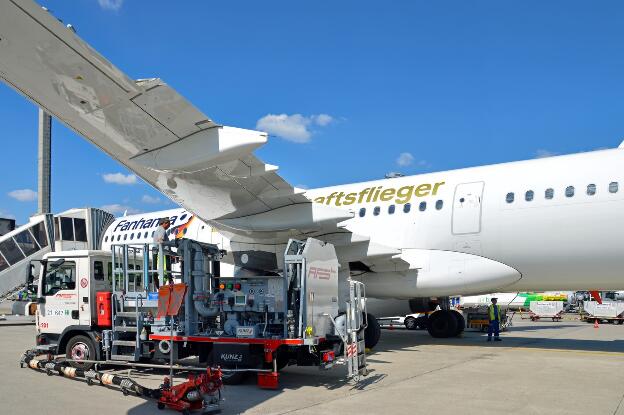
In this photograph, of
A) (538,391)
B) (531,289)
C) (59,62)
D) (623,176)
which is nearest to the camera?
(59,62)

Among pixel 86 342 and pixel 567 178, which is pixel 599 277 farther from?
pixel 86 342

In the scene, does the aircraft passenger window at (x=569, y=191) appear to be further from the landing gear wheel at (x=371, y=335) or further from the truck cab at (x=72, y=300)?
the truck cab at (x=72, y=300)

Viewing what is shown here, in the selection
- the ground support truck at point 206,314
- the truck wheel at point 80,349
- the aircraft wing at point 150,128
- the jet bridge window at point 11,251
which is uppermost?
the aircraft wing at point 150,128

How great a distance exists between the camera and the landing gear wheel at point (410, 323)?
2275 centimetres

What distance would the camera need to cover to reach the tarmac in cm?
763

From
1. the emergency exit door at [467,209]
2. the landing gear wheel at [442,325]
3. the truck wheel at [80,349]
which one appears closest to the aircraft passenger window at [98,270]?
the truck wheel at [80,349]

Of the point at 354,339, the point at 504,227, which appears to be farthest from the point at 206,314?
the point at 504,227

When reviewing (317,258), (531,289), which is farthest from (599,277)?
(317,258)

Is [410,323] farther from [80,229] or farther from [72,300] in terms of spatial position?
[72,300]

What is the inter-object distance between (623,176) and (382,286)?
6005 mm

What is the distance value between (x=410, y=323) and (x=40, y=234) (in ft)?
51.0

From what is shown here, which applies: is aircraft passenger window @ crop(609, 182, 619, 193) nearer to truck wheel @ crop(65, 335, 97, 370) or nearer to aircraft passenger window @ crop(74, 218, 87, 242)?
truck wheel @ crop(65, 335, 97, 370)

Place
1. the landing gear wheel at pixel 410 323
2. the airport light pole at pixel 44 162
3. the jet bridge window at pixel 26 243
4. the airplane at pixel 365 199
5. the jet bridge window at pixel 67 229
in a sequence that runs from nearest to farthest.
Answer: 1. the airplane at pixel 365 199
2. the landing gear wheel at pixel 410 323
3. the jet bridge window at pixel 67 229
4. the jet bridge window at pixel 26 243
5. the airport light pole at pixel 44 162

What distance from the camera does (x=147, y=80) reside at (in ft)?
27.2
